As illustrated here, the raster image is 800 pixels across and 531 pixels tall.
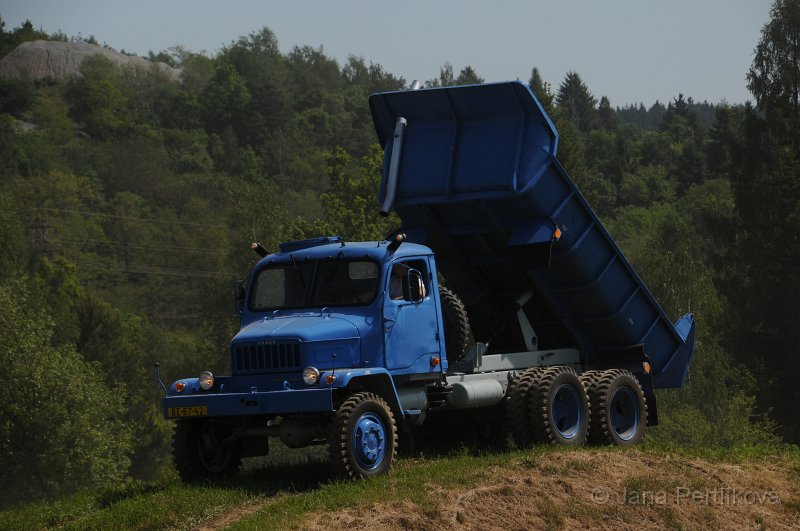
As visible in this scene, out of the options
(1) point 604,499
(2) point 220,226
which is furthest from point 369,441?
(2) point 220,226

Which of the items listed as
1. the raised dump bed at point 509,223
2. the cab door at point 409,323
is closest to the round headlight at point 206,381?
the cab door at point 409,323

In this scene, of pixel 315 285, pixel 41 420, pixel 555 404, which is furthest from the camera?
pixel 41 420

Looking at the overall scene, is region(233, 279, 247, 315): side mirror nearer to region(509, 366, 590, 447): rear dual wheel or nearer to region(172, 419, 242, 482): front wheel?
region(172, 419, 242, 482): front wheel

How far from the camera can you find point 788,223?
43344 millimetres

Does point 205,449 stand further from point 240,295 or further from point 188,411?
point 240,295

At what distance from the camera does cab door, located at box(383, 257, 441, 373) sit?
580 inches

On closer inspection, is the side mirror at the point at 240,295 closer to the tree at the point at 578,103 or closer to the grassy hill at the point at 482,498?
the grassy hill at the point at 482,498

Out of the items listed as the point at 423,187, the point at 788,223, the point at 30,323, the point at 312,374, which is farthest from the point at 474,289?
the point at 30,323

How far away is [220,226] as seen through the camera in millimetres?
106875

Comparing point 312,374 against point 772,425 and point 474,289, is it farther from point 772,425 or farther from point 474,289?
point 772,425

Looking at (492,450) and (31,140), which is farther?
(31,140)

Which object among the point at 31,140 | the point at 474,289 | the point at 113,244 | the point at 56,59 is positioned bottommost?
the point at 474,289

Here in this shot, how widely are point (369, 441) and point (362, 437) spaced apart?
0.13 meters

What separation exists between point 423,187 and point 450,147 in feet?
2.09
